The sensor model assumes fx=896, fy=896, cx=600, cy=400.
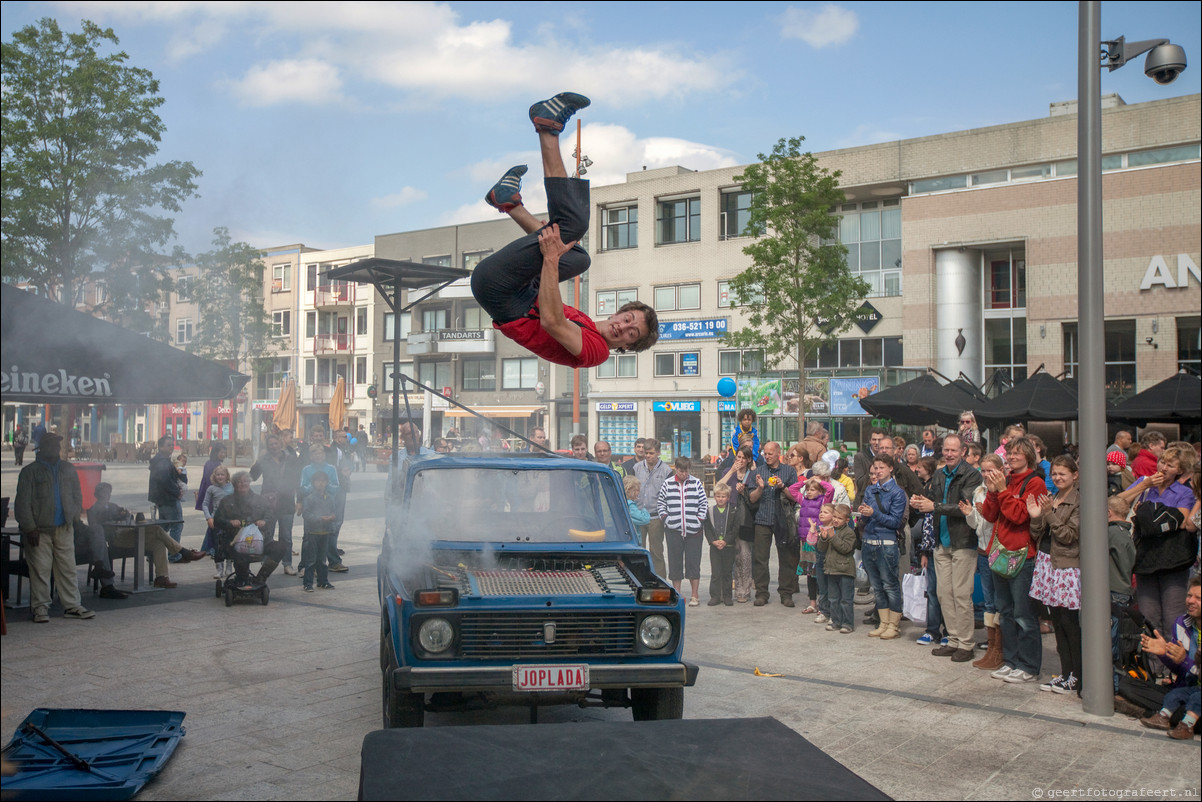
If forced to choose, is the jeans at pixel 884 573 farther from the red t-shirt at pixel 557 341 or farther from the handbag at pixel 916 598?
the red t-shirt at pixel 557 341

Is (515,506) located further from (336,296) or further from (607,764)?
(336,296)

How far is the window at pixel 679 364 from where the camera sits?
43.1 metres

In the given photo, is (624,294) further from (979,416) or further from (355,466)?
(979,416)

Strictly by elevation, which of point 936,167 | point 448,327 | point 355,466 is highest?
point 936,167

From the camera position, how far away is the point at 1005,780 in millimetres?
5488

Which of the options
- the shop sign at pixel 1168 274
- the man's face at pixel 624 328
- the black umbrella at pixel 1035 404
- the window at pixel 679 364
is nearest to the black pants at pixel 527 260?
the man's face at pixel 624 328

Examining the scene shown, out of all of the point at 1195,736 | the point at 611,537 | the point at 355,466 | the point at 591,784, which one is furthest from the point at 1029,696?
the point at 355,466

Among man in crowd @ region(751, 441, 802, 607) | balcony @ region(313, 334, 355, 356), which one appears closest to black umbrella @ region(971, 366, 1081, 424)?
man in crowd @ region(751, 441, 802, 607)

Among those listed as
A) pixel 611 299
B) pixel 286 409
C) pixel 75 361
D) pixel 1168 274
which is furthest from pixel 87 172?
pixel 611 299

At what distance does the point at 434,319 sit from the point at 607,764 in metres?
54.6

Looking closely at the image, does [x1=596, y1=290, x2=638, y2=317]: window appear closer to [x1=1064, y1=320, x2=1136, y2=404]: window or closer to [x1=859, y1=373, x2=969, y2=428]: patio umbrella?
[x1=1064, y1=320, x2=1136, y2=404]: window

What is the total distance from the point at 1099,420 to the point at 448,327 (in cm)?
5003

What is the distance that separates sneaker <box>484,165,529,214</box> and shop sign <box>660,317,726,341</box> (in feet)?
124

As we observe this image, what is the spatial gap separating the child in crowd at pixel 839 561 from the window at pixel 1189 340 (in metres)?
25.9
